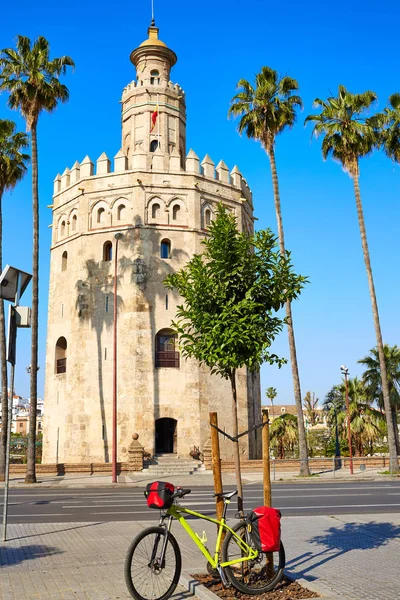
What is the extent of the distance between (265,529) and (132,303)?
27.4 metres

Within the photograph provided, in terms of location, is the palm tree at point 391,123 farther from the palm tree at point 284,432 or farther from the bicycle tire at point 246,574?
the bicycle tire at point 246,574

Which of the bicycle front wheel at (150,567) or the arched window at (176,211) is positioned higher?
the arched window at (176,211)

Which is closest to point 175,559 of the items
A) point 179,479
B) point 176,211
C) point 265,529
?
point 265,529

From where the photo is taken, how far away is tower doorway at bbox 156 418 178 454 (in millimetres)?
33688

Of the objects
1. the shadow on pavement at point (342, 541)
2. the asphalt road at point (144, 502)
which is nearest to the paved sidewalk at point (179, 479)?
the asphalt road at point (144, 502)

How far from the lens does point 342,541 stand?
10.2 m

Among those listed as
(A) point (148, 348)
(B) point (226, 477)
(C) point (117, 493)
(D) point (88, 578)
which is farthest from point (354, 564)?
(A) point (148, 348)

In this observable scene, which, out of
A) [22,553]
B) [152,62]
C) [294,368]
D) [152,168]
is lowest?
[22,553]

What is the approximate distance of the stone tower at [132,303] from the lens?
32.6 metres

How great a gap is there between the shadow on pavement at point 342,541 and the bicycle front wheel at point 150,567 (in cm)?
196

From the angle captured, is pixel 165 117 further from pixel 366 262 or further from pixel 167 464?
pixel 167 464

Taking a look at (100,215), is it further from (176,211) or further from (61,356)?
(61,356)

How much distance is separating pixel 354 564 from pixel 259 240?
4831 millimetres

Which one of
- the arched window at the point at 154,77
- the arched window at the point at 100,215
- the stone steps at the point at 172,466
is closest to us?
the stone steps at the point at 172,466
